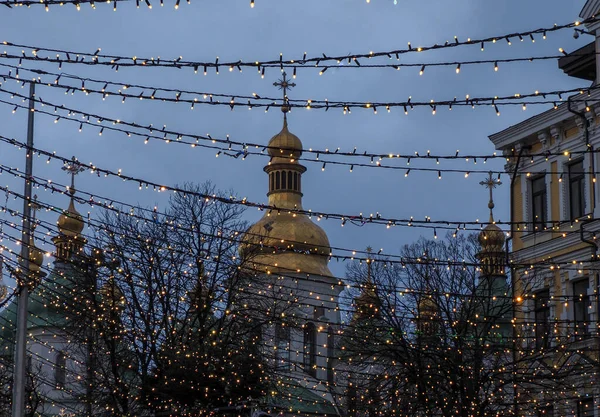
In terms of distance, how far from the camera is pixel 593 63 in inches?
1235

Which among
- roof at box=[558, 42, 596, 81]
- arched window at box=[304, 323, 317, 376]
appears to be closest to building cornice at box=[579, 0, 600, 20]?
roof at box=[558, 42, 596, 81]

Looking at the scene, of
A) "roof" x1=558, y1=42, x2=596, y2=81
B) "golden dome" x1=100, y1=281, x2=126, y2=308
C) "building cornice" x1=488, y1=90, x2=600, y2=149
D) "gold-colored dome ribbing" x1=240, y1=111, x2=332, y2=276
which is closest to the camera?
"building cornice" x1=488, y1=90, x2=600, y2=149

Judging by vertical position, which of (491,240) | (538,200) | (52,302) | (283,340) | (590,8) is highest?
(590,8)

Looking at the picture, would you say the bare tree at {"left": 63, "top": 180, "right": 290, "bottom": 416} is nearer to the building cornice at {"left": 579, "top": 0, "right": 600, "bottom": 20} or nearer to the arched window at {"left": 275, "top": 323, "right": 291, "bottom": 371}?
the arched window at {"left": 275, "top": 323, "right": 291, "bottom": 371}

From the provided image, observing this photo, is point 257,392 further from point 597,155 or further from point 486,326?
point 597,155

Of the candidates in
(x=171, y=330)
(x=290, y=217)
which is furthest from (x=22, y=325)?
(x=290, y=217)

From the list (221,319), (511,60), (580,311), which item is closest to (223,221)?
(221,319)

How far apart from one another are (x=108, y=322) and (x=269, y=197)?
32.0 meters

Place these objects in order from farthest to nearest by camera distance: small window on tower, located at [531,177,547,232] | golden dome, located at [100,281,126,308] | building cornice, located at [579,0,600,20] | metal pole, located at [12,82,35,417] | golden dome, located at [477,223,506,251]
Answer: golden dome, located at [477,223,506,251] → golden dome, located at [100,281,126,308] → small window on tower, located at [531,177,547,232] → building cornice, located at [579,0,600,20] → metal pole, located at [12,82,35,417]

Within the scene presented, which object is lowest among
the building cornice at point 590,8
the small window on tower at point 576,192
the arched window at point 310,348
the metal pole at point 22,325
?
the metal pole at point 22,325

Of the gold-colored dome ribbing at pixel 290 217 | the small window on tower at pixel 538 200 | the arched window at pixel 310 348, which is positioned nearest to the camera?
the small window on tower at pixel 538 200

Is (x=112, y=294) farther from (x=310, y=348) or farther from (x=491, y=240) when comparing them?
(x=310, y=348)

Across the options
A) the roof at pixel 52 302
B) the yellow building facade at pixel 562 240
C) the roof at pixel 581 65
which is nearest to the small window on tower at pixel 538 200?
the yellow building facade at pixel 562 240

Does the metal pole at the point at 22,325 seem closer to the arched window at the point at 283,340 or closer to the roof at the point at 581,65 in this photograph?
the arched window at the point at 283,340
